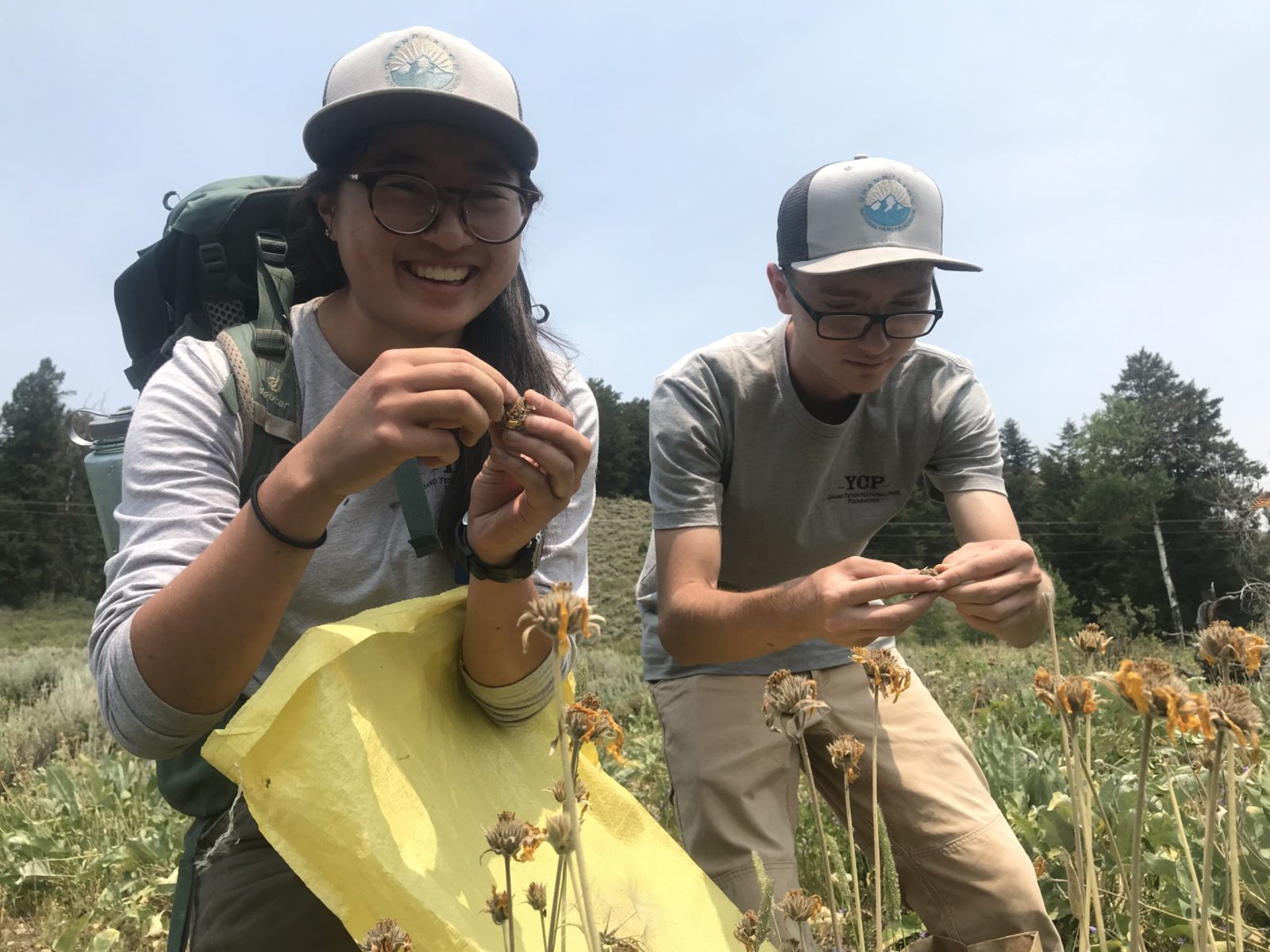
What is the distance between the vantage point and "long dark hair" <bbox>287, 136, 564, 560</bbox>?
2125 mm

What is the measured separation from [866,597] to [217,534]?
133cm

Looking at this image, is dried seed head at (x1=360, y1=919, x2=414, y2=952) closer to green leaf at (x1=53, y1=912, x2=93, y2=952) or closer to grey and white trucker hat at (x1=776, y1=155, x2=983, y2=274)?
grey and white trucker hat at (x1=776, y1=155, x2=983, y2=274)

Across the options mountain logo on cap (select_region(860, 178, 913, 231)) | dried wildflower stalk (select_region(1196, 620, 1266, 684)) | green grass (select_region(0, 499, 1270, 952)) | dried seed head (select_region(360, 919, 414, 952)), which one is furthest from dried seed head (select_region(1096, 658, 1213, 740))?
mountain logo on cap (select_region(860, 178, 913, 231))

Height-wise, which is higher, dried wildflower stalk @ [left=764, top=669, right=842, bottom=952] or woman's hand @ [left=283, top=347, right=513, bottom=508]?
woman's hand @ [left=283, top=347, right=513, bottom=508]

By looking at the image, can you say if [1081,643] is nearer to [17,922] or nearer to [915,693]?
[915,693]

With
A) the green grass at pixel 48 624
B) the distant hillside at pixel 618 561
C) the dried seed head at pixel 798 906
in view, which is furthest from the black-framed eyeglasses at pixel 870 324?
the green grass at pixel 48 624

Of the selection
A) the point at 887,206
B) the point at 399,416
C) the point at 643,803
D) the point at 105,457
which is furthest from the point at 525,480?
the point at 643,803

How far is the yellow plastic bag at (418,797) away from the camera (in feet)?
4.34

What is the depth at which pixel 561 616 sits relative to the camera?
95 cm

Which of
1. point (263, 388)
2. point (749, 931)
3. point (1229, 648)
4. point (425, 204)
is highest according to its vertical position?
point (425, 204)

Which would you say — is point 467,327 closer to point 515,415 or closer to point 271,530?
point 515,415

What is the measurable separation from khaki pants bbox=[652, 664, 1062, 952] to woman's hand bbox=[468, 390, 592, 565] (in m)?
1.43

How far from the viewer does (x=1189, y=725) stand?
34.0 inches

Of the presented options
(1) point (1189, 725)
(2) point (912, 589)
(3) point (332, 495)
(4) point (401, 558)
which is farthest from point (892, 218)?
(1) point (1189, 725)
